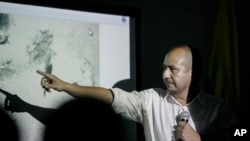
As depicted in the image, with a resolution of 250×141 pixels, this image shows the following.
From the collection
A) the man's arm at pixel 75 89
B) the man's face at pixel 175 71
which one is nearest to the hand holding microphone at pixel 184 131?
the man's face at pixel 175 71

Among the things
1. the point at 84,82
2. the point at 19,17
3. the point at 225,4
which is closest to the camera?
the point at 19,17

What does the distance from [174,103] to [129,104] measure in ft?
0.66

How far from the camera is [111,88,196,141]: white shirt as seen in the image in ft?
4.09

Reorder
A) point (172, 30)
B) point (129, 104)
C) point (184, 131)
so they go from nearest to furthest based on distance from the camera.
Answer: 1. point (184, 131)
2. point (129, 104)
3. point (172, 30)

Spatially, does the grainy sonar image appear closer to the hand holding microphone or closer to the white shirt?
the white shirt

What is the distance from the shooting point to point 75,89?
3.80ft

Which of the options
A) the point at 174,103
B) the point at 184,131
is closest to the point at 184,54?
the point at 174,103

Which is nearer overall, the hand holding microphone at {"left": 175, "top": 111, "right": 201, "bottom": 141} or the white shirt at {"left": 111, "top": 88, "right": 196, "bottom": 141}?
the hand holding microphone at {"left": 175, "top": 111, "right": 201, "bottom": 141}

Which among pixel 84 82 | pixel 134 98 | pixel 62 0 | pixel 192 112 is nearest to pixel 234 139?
pixel 192 112

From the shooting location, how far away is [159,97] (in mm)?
1313

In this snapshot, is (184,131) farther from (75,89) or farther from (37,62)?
(37,62)

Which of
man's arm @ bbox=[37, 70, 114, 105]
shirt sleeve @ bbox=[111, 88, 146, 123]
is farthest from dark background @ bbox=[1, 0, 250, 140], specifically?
man's arm @ bbox=[37, 70, 114, 105]

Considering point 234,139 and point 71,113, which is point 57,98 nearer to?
point 71,113

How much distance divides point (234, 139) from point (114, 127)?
491 mm
